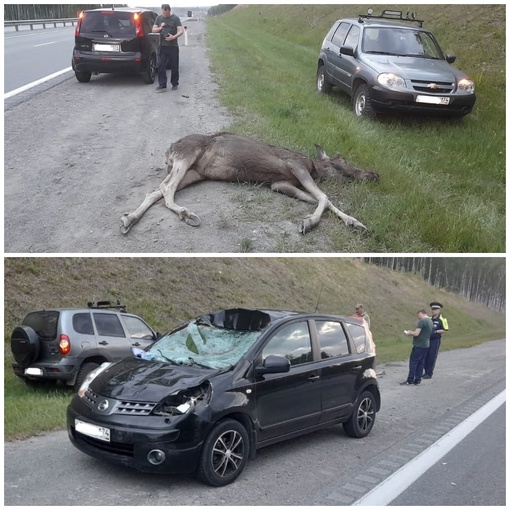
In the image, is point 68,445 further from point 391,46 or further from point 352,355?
point 391,46

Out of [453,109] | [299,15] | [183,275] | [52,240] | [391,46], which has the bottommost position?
[183,275]

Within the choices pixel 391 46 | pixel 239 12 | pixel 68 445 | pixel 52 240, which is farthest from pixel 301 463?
pixel 239 12

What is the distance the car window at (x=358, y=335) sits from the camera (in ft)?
23.9

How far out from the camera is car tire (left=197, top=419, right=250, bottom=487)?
4.98 meters

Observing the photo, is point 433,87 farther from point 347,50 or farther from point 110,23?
point 110,23

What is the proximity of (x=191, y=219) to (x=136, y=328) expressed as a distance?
3.02 metres

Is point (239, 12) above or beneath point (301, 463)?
above

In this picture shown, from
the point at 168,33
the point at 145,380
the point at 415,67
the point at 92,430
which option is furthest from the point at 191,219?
the point at 168,33

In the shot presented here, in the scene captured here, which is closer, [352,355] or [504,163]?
[352,355]

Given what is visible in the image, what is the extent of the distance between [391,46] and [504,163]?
13.8 feet

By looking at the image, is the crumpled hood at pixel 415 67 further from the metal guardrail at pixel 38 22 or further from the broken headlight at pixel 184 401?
the metal guardrail at pixel 38 22

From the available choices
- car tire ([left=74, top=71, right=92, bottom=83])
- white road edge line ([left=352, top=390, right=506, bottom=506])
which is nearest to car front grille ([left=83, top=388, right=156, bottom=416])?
white road edge line ([left=352, top=390, right=506, bottom=506])

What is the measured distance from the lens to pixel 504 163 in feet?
34.8

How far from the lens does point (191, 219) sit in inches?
294
